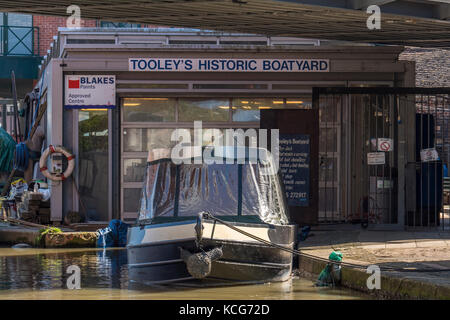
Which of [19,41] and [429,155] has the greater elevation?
[19,41]

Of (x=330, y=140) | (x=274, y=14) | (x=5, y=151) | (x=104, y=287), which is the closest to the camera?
(x=104, y=287)

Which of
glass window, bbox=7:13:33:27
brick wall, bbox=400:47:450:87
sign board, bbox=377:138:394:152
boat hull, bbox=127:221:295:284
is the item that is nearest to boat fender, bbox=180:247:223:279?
boat hull, bbox=127:221:295:284

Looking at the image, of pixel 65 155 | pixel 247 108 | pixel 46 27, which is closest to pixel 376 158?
pixel 247 108

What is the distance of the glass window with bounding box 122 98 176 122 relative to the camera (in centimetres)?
1914

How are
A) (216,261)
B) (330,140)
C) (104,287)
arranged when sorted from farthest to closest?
(330,140) → (104,287) → (216,261)

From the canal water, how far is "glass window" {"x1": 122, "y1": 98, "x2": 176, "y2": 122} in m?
5.36

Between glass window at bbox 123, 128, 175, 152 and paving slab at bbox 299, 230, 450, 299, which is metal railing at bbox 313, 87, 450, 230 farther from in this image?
glass window at bbox 123, 128, 175, 152

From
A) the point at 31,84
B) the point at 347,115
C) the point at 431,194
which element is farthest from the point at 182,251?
the point at 31,84

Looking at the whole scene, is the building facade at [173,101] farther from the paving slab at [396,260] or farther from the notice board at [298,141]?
the paving slab at [396,260]

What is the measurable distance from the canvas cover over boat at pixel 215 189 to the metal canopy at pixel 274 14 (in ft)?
9.08

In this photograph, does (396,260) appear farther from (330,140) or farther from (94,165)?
(94,165)

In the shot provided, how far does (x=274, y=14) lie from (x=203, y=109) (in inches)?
200

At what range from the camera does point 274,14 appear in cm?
1447
